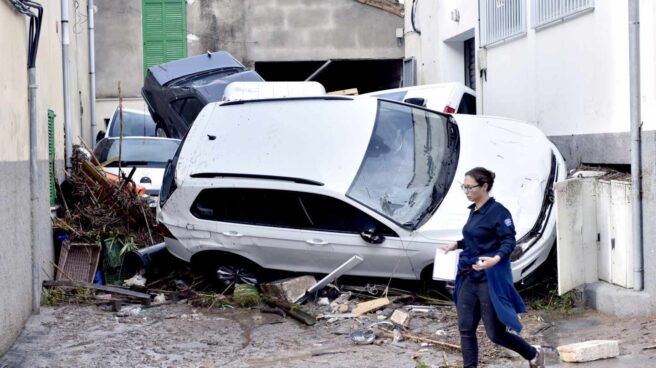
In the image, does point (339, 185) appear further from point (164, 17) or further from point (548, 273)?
point (164, 17)

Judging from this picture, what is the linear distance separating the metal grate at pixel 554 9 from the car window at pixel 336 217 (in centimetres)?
359

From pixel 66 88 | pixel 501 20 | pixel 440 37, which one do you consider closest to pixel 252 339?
pixel 66 88

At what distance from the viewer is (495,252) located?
6344 millimetres

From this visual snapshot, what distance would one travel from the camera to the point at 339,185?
9.63 meters

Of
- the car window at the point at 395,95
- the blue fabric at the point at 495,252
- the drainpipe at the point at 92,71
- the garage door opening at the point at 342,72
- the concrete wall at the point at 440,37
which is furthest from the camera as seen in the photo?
the garage door opening at the point at 342,72

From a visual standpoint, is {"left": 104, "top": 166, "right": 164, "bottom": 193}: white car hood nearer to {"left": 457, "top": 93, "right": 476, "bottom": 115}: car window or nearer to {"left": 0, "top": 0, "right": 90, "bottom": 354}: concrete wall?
{"left": 0, "top": 0, "right": 90, "bottom": 354}: concrete wall

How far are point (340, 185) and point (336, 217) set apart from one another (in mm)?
330

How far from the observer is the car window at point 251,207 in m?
9.84

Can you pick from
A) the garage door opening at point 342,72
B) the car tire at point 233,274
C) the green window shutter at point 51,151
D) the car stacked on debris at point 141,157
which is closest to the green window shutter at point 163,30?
the garage door opening at point 342,72

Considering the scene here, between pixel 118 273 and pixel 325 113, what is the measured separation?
10.3 ft

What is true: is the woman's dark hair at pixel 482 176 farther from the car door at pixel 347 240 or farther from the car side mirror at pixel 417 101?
the car side mirror at pixel 417 101

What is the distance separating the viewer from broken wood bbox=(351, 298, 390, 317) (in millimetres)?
9180

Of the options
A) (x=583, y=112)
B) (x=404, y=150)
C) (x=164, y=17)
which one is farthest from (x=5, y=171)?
(x=164, y=17)

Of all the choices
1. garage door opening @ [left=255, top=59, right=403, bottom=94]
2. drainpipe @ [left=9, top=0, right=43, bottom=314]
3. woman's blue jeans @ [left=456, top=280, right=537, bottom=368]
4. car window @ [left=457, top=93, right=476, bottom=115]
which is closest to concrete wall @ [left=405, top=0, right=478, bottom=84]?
car window @ [left=457, top=93, right=476, bottom=115]
